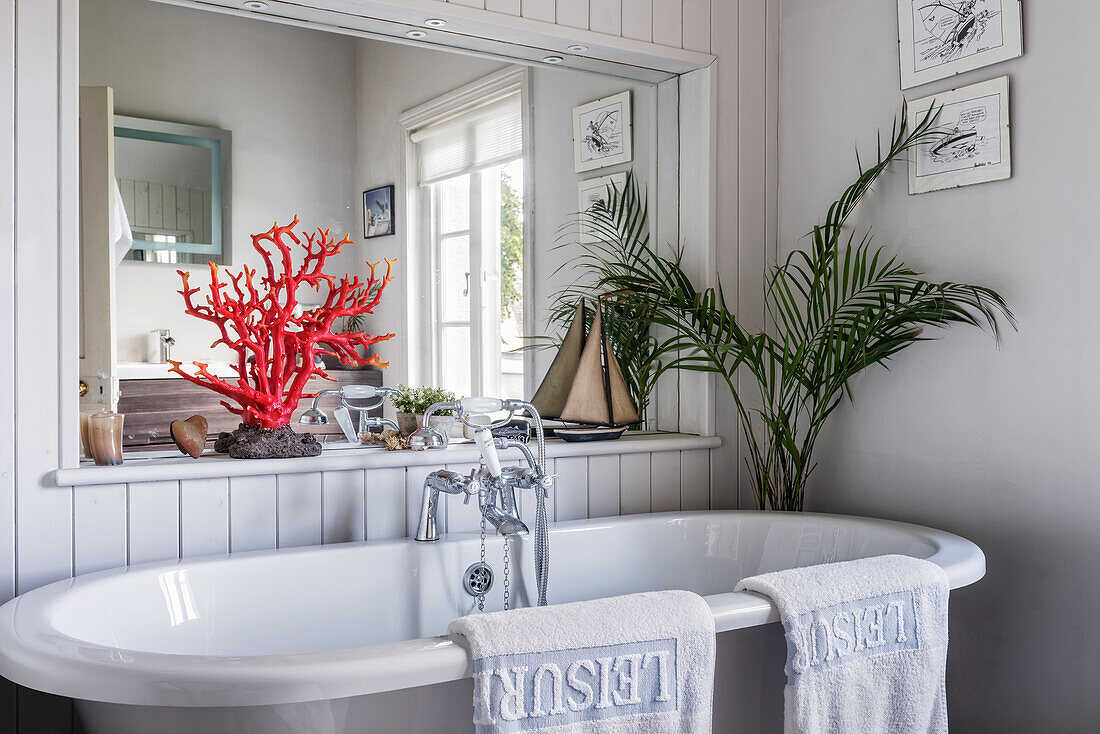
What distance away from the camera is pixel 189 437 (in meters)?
2.02

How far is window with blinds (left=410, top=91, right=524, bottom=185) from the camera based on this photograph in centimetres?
241

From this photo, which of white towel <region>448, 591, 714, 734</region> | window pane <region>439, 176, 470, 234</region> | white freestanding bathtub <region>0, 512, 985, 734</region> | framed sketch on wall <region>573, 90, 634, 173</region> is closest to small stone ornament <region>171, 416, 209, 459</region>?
white freestanding bathtub <region>0, 512, 985, 734</region>

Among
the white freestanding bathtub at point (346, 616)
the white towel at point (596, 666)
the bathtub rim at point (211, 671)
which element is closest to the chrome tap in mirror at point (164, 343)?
the white freestanding bathtub at point (346, 616)

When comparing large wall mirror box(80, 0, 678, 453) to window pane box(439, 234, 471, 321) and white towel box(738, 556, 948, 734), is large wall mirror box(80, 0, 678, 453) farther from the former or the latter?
white towel box(738, 556, 948, 734)

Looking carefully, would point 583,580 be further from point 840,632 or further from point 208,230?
point 208,230

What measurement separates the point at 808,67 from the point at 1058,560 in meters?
1.45

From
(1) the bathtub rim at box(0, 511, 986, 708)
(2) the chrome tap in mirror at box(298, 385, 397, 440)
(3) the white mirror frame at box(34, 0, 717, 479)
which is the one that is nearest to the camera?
(1) the bathtub rim at box(0, 511, 986, 708)

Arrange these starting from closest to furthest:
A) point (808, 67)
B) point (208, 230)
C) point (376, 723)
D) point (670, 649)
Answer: point (376, 723) → point (670, 649) → point (208, 230) → point (808, 67)

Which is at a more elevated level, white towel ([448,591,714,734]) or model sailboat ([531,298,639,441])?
model sailboat ([531,298,639,441])

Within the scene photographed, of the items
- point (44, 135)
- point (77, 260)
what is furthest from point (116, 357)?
point (44, 135)

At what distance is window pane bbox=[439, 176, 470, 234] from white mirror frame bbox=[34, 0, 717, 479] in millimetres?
338

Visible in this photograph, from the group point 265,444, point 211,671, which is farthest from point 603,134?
point 211,671

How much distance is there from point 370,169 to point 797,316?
3.88ft

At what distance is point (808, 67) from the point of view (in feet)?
8.68
